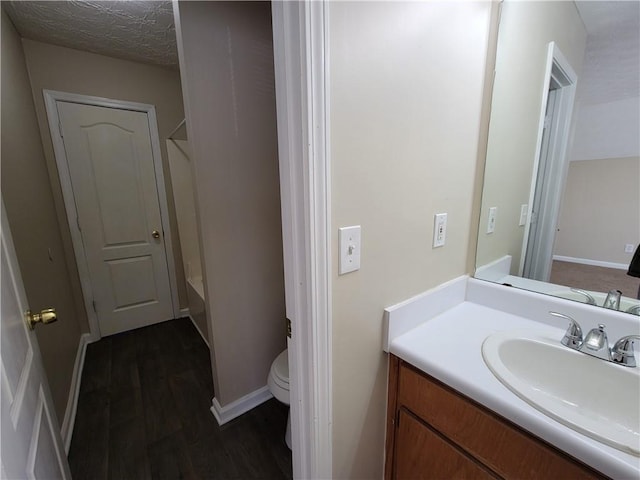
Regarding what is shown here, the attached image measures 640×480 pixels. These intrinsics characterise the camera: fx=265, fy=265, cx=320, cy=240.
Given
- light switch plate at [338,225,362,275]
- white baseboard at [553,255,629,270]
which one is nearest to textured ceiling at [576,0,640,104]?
white baseboard at [553,255,629,270]

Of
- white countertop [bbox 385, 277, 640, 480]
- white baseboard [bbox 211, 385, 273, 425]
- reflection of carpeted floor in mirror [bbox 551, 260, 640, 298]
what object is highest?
reflection of carpeted floor in mirror [bbox 551, 260, 640, 298]

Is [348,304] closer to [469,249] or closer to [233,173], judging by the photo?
[469,249]

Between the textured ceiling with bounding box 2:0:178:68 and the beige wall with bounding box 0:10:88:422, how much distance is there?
14 centimetres

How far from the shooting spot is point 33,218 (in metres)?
1.58

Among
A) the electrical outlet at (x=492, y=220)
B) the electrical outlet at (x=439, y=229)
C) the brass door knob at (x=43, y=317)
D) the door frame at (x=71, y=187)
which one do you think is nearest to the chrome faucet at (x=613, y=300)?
the electrical outlet at (x=492, y=220)

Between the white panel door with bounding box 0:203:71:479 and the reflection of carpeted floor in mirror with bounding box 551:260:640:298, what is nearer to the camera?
the white panel door with bounding box 0:203:71:479

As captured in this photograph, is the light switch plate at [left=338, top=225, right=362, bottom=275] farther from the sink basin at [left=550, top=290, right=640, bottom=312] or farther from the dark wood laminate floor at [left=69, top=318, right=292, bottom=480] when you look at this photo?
the dark wood laminate floor at [left=69, top=318, right=292, bottom=480]

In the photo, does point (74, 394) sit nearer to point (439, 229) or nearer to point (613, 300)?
point (439, 229)

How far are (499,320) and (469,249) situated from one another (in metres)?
0.31

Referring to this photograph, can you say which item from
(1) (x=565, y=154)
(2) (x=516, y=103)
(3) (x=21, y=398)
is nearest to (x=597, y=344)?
(1) (x=565, y=154)

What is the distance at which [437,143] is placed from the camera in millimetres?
895

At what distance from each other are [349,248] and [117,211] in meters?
2.53

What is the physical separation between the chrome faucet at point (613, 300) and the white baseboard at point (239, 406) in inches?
67.4

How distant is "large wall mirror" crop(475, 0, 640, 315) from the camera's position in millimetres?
852
